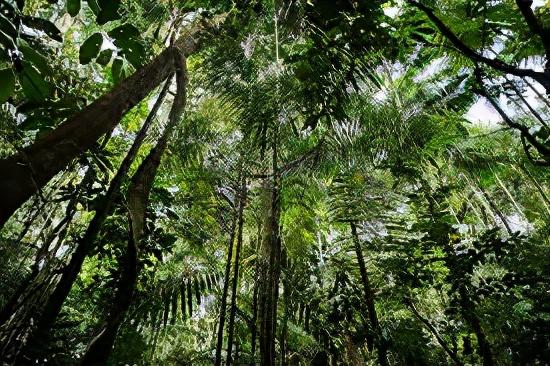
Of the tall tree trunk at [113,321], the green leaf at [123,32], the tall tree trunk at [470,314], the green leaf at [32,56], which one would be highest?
the tall tree trunk at [470,314]

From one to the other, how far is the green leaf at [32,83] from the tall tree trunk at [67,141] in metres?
0.20

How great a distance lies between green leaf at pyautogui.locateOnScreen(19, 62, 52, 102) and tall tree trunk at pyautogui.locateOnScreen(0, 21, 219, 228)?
0.66 ft

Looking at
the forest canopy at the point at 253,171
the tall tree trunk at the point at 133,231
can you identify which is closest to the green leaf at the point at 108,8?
the forest canopy at the point at 253,171

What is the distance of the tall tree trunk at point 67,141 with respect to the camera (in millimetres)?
1414

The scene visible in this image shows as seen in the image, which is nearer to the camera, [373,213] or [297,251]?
Answer: [297,251]

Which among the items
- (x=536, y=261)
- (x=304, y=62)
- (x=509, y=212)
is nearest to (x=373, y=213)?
(x=536, y=261)

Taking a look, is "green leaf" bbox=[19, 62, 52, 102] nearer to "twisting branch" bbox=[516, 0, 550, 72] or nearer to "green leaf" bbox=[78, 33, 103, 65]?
"green leaf" bbox=[78, 33, 103, 65]

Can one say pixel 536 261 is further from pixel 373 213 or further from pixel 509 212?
pixel 509 212

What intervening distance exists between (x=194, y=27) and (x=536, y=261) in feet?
11.8

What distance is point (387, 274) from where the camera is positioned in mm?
4387

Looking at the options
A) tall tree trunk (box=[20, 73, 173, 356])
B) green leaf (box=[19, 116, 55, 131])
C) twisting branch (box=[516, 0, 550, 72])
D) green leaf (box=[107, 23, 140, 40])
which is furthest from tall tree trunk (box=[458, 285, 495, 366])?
green leaf (box=[107, 23, 140, 40])

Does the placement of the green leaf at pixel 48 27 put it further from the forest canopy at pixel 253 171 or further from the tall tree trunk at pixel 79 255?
the tall tree trunk at pixel 79 255

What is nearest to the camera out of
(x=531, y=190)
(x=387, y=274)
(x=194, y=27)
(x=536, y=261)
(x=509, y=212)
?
(x=536, y=261)

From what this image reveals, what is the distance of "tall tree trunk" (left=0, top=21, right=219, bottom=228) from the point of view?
1.41m
